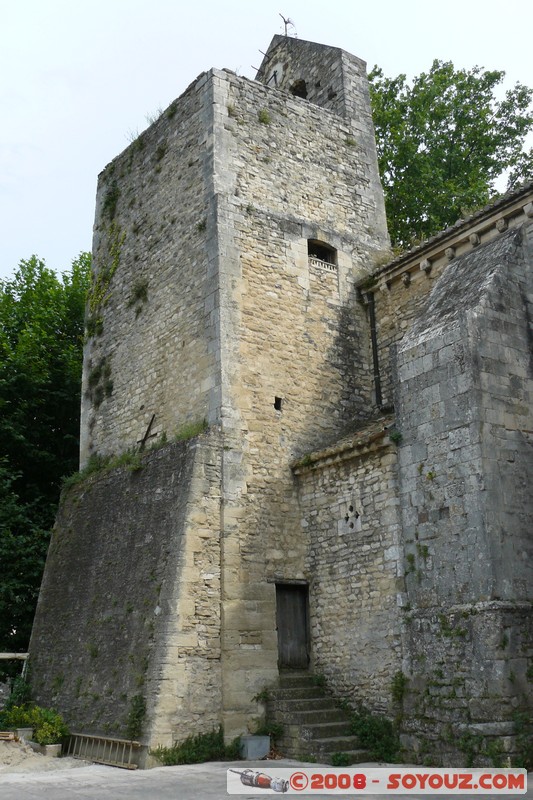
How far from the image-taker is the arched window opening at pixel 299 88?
16312mm

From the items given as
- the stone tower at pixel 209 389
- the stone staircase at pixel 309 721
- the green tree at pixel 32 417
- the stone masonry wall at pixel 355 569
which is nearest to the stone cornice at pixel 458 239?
the stone tower at pixel 209 389

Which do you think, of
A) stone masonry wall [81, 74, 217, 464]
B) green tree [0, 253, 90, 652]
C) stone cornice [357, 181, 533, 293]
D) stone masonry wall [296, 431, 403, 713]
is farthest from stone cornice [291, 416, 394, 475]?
green tree [0, 253, 90, 652]

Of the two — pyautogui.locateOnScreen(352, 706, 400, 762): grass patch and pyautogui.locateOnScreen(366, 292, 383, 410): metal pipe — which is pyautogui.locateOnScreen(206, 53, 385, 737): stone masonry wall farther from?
pyautogui.locateOnScreen(352, 706, 400, 762): grass patch

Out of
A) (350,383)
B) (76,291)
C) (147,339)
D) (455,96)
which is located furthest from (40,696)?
(455,96)

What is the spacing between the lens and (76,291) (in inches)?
818

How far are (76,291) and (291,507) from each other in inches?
457

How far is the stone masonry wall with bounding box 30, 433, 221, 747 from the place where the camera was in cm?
973

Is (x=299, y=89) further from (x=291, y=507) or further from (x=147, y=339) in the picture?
(x=291, y=507)

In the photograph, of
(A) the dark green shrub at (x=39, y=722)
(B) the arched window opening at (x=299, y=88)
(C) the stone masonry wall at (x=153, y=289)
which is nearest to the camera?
(A) the dark green shrub at (x=39, y=722)

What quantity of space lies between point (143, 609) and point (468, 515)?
4437 mm

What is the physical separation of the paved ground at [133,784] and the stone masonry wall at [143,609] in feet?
1.98

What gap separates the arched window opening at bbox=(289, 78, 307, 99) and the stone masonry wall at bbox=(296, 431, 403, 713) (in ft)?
28.9

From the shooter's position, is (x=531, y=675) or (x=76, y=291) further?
(x=76, y=291)

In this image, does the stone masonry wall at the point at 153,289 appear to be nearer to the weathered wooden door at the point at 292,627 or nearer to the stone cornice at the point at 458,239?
the weathered wooden door at the point at 292,627
